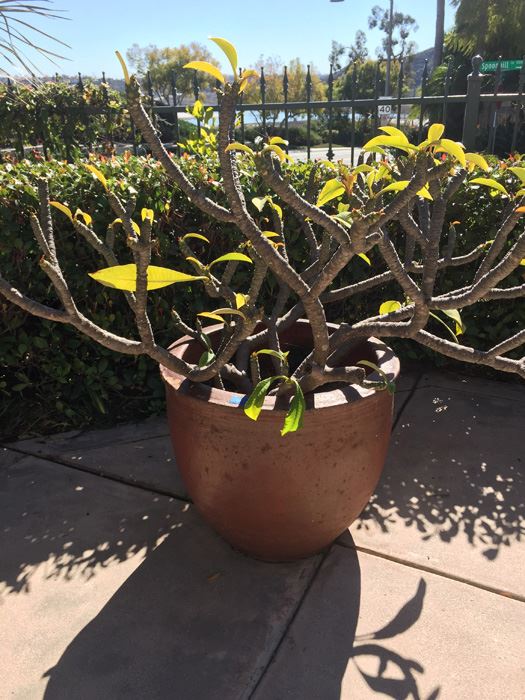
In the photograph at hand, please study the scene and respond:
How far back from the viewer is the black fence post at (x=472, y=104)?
532cm

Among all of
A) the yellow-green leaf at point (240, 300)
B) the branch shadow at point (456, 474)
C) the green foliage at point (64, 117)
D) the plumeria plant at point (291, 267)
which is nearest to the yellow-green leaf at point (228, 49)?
the plumeria plant at point (291, 267)

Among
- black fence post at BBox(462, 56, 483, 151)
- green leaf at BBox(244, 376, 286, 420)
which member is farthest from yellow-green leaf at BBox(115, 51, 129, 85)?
black fence post at BBox(462, 56, 483, 151)

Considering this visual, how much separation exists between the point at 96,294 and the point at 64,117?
397 centimetres

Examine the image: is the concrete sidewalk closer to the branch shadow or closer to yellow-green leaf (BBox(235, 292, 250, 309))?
the branch shadow

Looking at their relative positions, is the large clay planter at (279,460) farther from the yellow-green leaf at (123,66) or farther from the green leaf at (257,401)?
the yellow-green leaf at (123,66)

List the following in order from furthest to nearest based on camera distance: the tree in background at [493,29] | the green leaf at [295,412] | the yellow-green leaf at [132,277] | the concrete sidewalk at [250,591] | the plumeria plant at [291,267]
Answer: the tree in background at [493,29] → the concrete sidewalk at [250,591] → the green leaf at [295,412] → the yellow-green leaf at [132,277] → the plumeria plant at [291,267]

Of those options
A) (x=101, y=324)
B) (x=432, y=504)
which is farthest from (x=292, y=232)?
(x=432, y=504)

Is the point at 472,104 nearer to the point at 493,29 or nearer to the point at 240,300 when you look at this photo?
the point at 240,300

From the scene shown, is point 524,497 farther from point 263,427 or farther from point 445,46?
point 445,46

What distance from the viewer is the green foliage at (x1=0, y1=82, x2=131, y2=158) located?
590 cm

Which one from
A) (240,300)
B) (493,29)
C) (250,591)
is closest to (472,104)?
(240,300)

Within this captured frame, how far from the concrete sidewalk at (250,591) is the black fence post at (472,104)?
3634 mm

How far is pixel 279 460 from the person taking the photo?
1851 millimetres

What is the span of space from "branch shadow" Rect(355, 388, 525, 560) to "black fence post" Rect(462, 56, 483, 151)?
10.3 ft
